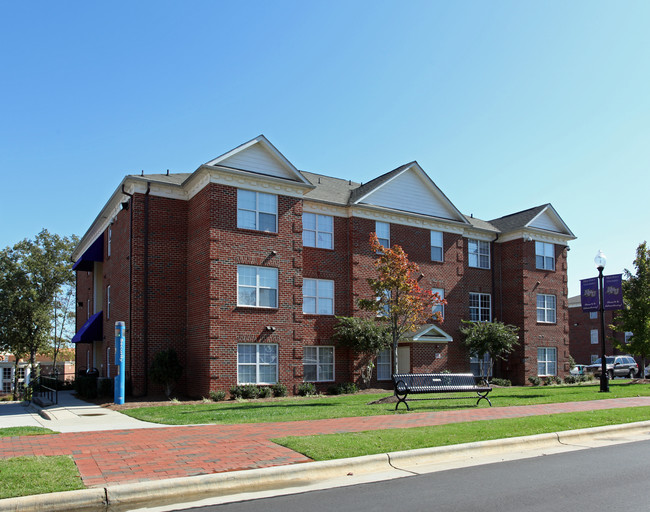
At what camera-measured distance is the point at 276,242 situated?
23.6 m

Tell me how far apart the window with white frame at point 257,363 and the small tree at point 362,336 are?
11.9ft

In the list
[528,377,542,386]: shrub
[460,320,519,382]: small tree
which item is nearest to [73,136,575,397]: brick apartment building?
[528,377,542,386]: shrub

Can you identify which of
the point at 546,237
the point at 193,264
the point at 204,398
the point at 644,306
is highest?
the point at 546,237

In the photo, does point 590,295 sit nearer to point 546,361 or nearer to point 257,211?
point 546,361

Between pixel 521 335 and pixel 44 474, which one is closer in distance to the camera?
pixel 44 474

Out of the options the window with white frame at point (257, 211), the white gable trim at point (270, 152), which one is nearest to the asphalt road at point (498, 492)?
the window with white frame at point (257, 211)

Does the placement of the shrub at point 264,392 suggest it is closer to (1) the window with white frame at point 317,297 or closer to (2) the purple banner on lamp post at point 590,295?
(1) the window with white frame at point 317,297

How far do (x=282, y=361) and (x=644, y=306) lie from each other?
58.7 ft

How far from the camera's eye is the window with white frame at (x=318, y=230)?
85.7ft

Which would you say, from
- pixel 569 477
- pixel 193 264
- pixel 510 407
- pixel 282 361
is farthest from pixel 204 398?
→ pixel 569 477

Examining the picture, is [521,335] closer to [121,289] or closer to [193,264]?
[193,264]

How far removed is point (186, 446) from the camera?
9672 mm

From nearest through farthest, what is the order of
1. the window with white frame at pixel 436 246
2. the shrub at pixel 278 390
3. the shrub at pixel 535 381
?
the shrub at pixel 278 390
the window with white frame at pixel 436 246
the shrub at pixel 535 381

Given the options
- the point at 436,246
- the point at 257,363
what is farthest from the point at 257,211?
the point at 436,246
